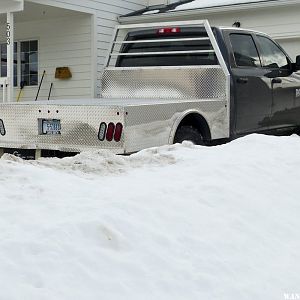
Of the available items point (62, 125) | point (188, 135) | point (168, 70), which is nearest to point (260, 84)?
point (168, 70)

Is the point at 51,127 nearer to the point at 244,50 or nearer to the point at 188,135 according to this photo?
the point at 188,135

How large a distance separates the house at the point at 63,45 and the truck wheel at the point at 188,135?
7886mm

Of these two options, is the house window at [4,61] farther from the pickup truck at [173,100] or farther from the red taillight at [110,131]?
the red taillight at [110,131]

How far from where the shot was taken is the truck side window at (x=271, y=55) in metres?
8.86

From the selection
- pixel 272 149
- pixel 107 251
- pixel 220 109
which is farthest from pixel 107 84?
pixel 107 251

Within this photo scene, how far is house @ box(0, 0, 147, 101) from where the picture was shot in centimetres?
1524

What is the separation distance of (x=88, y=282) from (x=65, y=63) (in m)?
13.5

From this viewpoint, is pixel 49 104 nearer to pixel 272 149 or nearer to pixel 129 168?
pixel 129 168

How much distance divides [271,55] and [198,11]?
20.3 feet

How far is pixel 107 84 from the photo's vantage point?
29.4 feet

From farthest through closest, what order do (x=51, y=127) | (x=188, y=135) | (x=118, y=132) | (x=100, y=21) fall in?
(x=100, y=21) → (x=188, y=135) → (x=51, y=127) → (x=118, y=132)

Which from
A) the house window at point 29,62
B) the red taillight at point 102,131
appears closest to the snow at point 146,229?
the red taillight at point 102,131

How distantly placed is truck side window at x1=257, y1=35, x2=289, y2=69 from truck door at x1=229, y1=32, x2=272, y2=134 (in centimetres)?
20

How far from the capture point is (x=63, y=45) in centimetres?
1588
